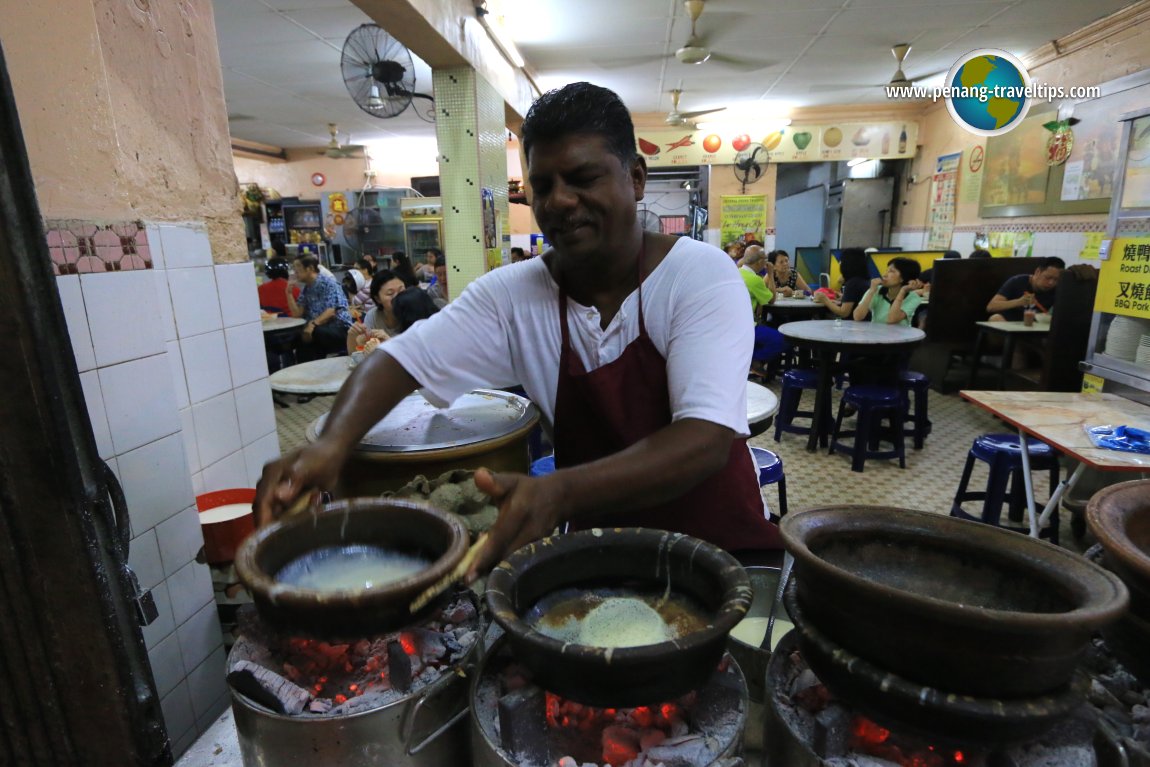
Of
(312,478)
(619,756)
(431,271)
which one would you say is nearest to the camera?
(619,756)

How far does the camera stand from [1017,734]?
2.39ft

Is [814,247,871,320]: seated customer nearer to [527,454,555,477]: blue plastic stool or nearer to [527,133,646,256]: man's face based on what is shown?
[527,454,555,477]: blue plastic stool

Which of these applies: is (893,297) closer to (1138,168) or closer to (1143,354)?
(1138,168)

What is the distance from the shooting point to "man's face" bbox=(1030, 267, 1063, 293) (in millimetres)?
6102

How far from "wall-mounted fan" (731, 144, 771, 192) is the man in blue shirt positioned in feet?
24.4

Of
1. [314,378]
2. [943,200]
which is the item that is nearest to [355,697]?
[314,378]

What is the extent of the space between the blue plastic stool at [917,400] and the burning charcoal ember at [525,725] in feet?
15.5

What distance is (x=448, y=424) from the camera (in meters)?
2.43

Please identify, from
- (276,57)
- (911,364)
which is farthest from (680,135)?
(276,57)

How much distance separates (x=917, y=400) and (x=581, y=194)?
4.79m

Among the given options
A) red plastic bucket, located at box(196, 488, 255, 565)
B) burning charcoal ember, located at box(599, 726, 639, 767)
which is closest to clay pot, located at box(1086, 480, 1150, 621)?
burning charcoal ember, located at box(599, 726, 639, 767)

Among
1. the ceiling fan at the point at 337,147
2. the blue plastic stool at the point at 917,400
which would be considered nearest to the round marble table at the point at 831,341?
the blue plastic stool at the point at 917,400

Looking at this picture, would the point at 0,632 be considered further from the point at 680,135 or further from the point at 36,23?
the point at 680,135

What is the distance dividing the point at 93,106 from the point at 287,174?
545 inches
